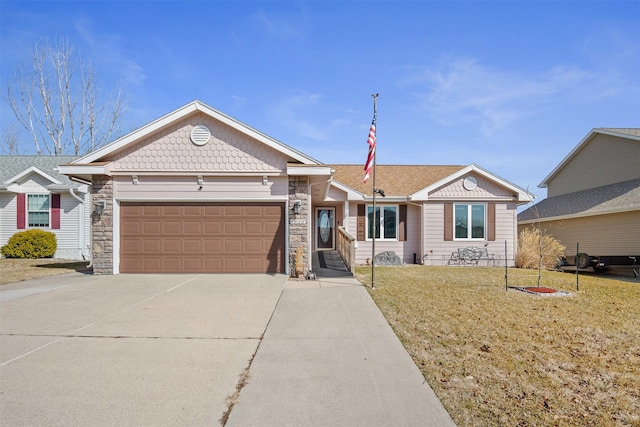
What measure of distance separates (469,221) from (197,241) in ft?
38.2

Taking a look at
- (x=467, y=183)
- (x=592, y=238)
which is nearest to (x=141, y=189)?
(x=467, y=183)

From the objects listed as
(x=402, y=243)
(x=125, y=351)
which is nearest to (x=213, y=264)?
(x=125, y=351)

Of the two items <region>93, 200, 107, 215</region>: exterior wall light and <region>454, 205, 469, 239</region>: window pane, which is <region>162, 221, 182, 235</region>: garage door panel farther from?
<region>454, 205, 469, 239</region>: window pane

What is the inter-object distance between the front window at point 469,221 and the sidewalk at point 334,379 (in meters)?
10.8

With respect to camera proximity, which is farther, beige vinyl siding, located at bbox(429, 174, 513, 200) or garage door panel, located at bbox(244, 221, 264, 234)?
beige vinyl siding, located at bbox(429, 174, 513, 200)

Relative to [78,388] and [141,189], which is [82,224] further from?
[78,388]

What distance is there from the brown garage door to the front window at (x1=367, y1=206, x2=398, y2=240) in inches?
268

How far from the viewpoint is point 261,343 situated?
17.3 feet

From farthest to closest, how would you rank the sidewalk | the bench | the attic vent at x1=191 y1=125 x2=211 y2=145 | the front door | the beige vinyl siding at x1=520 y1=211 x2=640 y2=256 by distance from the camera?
the front door, the bench, the beige vinyl siding at x1=520 y1=211 x2=640 y2=256, the attic vent at x1=191 y1=125 x2=211 y2=145, the sidewalk

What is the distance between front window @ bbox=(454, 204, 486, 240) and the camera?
53.6 feet

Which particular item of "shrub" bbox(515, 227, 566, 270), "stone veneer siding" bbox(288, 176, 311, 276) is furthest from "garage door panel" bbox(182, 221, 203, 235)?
"shrub" bbox(515, 227, 566, 270)

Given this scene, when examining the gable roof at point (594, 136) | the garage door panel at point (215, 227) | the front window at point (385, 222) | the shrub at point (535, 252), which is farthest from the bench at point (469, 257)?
the garage door panel at point (215, 227)

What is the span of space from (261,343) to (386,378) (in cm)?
196

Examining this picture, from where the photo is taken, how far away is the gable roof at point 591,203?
15.8m
